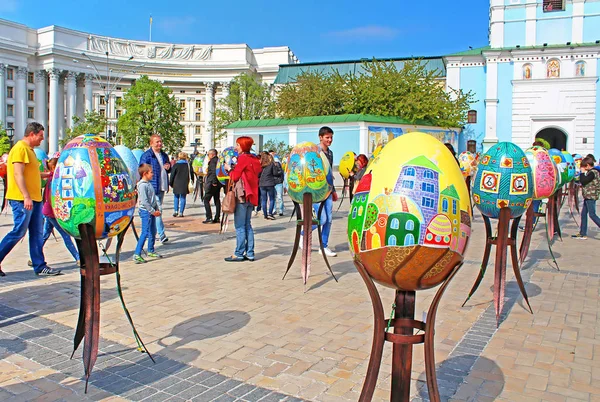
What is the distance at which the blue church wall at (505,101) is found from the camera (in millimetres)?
41406

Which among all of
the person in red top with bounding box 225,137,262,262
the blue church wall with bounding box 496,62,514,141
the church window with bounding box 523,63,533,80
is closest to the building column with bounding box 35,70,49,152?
the blue church wall with bounding box 496,62,514,141

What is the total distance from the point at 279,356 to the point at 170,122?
51315 mm

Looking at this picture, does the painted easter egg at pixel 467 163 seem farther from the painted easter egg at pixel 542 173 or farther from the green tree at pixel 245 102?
the green tree at pixel 245 102

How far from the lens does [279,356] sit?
462cm

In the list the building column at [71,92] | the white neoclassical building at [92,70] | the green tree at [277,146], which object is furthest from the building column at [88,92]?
the green tree at [277,146]

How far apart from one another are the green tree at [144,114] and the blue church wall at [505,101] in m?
30.6

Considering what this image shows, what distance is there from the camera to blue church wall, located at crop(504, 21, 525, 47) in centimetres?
4062

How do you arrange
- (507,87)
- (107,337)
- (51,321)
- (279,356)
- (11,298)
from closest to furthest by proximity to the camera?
(279,356)
(107,337)
(51,321)
(11,298)
(507,87)

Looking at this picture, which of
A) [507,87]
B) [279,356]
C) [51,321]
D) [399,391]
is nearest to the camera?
[399,391]

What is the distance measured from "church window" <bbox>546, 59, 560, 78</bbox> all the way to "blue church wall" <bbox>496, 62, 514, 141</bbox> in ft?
8.36

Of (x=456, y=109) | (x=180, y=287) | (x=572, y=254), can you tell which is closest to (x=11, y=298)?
(x=180, y=287)

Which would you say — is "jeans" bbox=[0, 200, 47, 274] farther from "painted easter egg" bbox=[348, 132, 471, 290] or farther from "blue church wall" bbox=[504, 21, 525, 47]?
"blue church wall" bbox=[504, 21, 525, 47]

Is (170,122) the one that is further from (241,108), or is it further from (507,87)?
(507,87)

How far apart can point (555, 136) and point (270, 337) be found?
43.2 meters
